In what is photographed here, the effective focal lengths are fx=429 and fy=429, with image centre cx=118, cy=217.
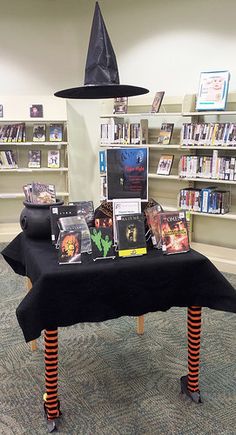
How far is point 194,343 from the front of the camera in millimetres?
2244

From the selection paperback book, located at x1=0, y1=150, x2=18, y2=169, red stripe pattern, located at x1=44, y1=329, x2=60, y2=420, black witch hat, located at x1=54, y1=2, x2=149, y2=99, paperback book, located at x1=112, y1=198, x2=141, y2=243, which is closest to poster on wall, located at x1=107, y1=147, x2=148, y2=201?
paperback book, located at x1=112, y1=198, x2=141, y2=243

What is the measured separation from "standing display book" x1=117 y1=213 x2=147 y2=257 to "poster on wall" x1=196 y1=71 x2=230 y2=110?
2555mm

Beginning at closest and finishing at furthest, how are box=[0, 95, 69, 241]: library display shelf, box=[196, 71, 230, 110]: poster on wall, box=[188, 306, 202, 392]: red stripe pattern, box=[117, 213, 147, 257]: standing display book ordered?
1. box=[117, 213, 147, 257]: standing display book
2. box=[188, 306, 202, 392]: red stripe pattern
3. box=[196, 71, 230, 110]: poster on wall
4. box=[0, 95, 69, 241]: library display shelf

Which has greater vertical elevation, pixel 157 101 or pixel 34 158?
pixel 157 101

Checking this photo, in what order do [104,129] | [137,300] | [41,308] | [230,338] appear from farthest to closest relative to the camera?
[104,129]
[230,338]
[137,300]
[41,308]

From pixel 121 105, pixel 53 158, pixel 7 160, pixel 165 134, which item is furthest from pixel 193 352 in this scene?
pixel 7 160

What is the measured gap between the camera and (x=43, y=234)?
2402 millimetres

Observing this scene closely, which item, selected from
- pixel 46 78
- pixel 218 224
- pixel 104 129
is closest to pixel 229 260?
pixel 218 224

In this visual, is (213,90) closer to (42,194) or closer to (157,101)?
(157,101)

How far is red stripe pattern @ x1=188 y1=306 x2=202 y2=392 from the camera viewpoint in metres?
2.22

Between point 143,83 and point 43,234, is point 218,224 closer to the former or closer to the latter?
point 143,83

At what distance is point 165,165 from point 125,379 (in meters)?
2.88

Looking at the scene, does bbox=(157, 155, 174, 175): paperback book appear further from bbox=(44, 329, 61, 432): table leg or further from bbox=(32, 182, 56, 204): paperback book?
bbox=(44, 329, 61, 432): table leg

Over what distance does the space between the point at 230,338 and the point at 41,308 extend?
164cm
